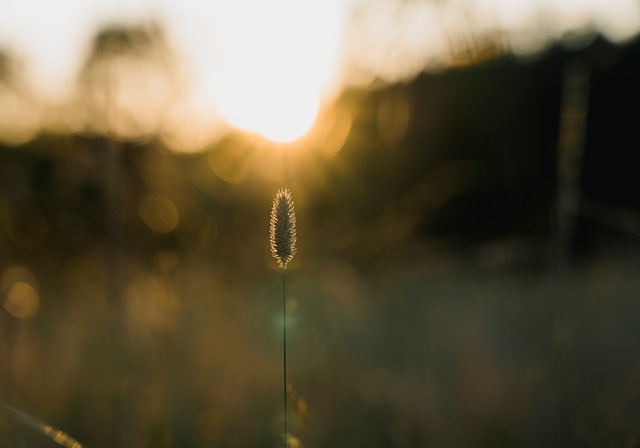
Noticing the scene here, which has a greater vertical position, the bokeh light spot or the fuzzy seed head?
the fuzzy seed head

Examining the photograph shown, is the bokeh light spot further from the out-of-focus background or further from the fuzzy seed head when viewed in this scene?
the fuzzy seed head

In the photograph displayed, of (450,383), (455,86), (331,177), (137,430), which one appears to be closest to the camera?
(137,430)

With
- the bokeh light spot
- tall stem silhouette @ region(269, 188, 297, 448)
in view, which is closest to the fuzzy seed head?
tall stem silhouette @ region(269, 188, 297, 448)

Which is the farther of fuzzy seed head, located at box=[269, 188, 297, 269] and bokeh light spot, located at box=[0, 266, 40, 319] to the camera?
bokeh light spot, located at box=[0, 266, 40, 319]

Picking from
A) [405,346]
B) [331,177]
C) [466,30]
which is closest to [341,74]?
[466,30]

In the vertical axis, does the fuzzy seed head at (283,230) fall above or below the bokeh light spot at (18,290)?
above

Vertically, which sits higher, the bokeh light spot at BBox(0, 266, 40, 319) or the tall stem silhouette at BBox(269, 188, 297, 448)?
the tall stem silhouette at BBox(269, 188, 297, 448)

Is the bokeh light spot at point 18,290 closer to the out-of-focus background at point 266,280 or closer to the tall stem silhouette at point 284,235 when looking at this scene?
the out-of-focus background at point 266,280

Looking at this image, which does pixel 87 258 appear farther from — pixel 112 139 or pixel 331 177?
pixel 331 177

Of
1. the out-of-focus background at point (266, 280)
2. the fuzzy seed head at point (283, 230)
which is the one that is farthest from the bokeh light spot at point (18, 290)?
the fuzzy seed head at point (283, 230)
